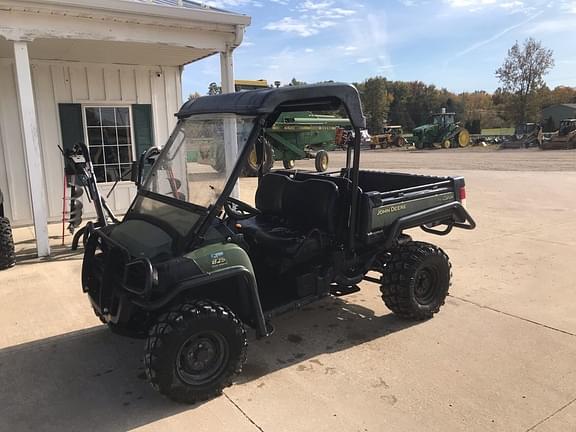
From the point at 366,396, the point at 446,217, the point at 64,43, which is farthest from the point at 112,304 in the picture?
the point at 64,43

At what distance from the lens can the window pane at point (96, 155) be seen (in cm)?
866

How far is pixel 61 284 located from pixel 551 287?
5177 mm

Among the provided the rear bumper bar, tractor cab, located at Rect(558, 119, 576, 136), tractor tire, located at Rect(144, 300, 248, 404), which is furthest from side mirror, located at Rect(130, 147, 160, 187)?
tractor cab, located at Rect(558, 119, 576, 136)

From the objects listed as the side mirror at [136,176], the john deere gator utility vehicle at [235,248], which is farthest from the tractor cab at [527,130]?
the side mirror at [136,176]

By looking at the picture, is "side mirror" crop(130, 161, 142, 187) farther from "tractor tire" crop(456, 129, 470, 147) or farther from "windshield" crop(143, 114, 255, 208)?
"tractor tire" crop(456, 129, 470, 147)

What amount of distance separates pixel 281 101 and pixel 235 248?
3.34 ft

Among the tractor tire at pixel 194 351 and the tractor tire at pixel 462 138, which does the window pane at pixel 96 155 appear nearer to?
the tractor tire at pixel 194 351

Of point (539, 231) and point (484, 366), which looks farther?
point (539, 231)

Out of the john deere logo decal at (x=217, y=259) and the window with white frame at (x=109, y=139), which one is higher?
the window with white frame at (x=109, y=139)

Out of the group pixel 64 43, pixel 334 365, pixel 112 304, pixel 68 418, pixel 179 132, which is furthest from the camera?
pixel 64 43

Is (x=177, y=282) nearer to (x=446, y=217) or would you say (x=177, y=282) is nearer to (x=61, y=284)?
(x=446, y=217)

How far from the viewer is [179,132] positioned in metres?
3.81

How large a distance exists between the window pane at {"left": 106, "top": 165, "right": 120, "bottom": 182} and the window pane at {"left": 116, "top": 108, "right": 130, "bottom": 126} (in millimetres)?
791

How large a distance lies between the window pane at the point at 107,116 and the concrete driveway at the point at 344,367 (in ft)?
12.9
